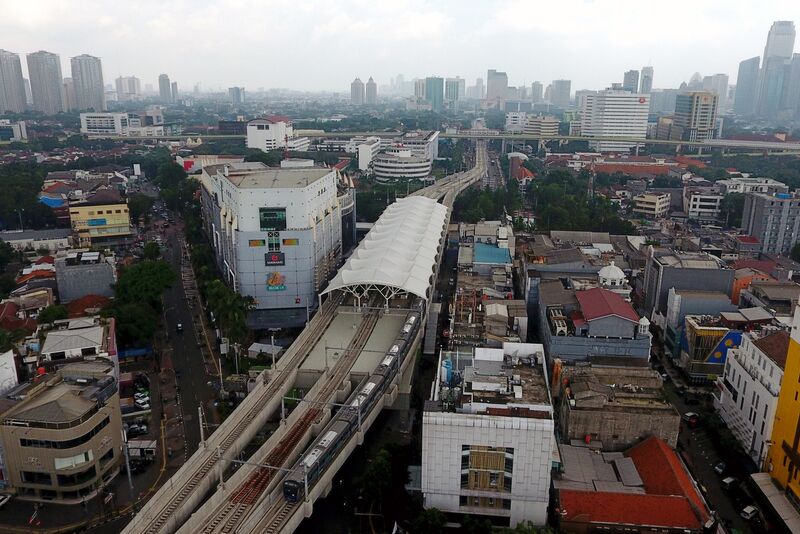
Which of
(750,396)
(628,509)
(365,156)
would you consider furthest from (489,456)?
(365,156)

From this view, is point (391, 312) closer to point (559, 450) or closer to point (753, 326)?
point (559, 450)

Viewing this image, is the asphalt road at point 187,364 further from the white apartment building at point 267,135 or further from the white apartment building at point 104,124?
the white apartment building at point 104,124

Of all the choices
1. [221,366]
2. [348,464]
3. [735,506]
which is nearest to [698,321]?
[735,506]

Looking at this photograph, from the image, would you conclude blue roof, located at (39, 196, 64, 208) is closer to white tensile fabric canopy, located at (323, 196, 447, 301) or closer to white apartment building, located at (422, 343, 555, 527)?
white tensile fabric canopy, located at (323, 196, 447, 301)

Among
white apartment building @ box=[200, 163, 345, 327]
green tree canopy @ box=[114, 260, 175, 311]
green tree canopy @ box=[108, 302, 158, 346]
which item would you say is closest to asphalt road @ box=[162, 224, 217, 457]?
green tree canopy @ box=[108, 302, 158, 346]

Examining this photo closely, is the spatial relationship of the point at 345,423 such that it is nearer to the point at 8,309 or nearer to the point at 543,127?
the point at 8,309

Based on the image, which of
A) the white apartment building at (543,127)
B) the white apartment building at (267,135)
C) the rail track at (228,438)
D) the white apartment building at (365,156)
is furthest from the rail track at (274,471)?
the white apartment building at (543,127)
